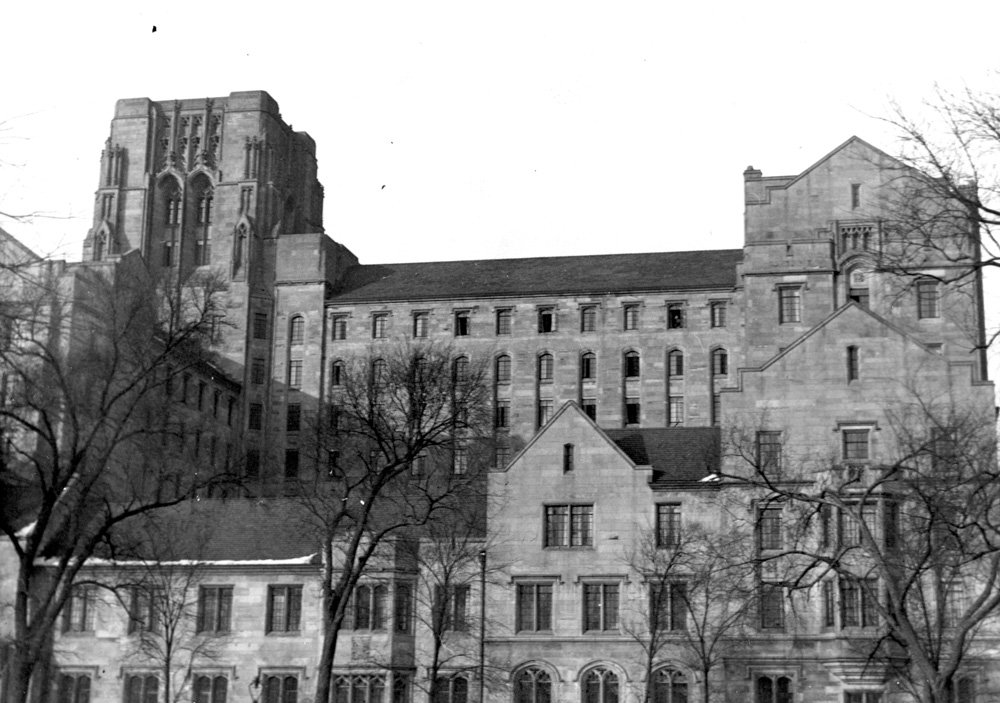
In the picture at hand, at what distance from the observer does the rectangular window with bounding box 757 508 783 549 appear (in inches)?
2192

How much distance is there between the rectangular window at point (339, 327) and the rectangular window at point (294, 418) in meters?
5.22

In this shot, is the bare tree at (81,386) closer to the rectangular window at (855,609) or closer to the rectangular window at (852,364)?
the rectangular window at (855,609)

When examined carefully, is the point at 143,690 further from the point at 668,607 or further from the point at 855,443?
the point at 855,443

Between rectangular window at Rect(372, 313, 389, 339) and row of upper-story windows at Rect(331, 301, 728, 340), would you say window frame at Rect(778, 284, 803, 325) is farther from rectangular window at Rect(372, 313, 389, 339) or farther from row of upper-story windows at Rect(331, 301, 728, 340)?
rectangular window at Rect(372, 313, 389, 339)

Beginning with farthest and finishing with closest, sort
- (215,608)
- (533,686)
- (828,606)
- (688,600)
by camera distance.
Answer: (215,608) → (533,686) → (828,606) → (688,600)

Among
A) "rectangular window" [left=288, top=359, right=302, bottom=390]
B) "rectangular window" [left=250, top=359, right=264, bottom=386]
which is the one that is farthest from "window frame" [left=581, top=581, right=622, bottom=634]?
"rectangular window" [left=250, top=359, right=264, bottom=386]

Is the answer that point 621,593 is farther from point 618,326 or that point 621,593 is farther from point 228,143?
point 228,143

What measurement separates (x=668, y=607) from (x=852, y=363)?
37.4 ft

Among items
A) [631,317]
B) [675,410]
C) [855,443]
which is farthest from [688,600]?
[631,317]

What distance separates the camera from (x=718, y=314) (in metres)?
94.8

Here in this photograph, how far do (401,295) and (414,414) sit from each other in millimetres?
45795

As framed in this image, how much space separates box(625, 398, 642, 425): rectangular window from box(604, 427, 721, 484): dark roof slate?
105ft

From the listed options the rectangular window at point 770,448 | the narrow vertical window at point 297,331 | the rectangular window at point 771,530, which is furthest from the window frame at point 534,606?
the narrow vertical window at point 297,331

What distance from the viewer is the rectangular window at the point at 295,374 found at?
330ft
